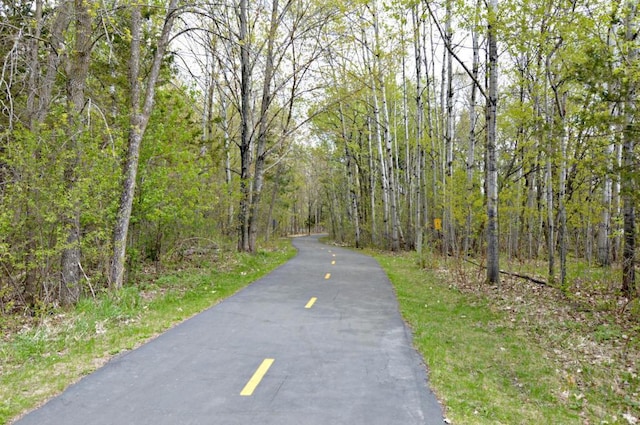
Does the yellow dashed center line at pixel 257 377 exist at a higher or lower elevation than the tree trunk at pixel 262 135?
lower

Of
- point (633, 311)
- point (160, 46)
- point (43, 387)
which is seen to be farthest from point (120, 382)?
point (633, 311)

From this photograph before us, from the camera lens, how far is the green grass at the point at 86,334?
5148mm

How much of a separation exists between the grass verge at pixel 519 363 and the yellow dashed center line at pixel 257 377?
2.15 m

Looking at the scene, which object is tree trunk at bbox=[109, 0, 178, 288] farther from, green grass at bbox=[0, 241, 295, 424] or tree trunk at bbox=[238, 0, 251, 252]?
tree trunk at bbox=[238, 0, 251, 252]

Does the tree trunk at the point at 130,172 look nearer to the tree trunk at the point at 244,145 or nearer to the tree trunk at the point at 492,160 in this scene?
the tree trunk at the point at 244,145

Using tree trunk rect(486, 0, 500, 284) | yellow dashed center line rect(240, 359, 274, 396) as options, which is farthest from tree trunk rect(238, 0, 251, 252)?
yellow dashed center line rect(240, 359, 274, 396)

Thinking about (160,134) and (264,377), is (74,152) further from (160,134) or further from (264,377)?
(264,377)

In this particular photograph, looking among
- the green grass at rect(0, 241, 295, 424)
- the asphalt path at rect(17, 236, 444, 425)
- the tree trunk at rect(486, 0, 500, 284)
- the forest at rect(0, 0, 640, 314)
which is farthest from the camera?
the tree trunk at rect(486, 0, 500, 284)

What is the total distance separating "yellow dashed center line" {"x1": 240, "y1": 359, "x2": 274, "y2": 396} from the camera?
4.90m

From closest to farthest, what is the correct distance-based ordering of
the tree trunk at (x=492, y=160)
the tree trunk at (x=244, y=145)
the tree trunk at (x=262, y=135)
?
the tree trunk at (x=492, y=160) < the tree trunk at (x=244, y=145) < the tree trunk at (x=262, y=135)

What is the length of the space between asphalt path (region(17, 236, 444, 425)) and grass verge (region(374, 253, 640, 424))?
1.38ft

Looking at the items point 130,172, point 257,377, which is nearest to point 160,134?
point 130,172

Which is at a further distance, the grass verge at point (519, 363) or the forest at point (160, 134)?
the forest at point (160, 134)

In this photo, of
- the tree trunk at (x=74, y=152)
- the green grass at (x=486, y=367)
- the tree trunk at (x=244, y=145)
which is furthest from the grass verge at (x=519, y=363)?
the tree trunk at (x=244, y=145)
